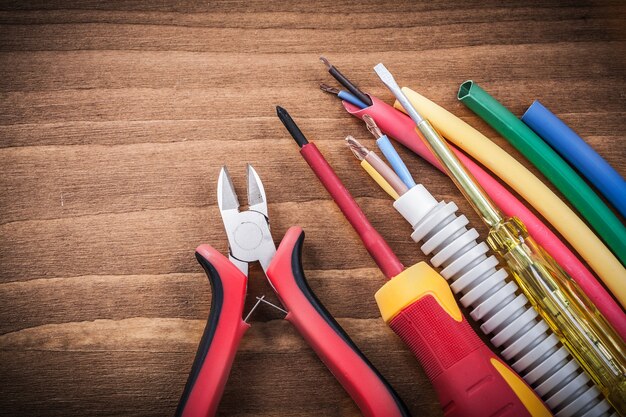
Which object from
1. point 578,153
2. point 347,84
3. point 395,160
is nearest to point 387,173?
→ point 395,160

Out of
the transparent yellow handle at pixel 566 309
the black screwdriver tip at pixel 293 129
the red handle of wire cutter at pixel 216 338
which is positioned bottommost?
the transparent yellow handle at pixel 566 309

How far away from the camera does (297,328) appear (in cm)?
47

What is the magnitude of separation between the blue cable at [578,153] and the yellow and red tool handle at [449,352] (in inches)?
9.0

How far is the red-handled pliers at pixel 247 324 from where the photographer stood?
0.43 m

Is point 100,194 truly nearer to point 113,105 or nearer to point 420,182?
point 113,105

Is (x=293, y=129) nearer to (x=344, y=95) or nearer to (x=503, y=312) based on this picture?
(x=344, y=95)

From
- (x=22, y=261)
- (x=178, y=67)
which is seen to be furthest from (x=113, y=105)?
(x=22, y=261)

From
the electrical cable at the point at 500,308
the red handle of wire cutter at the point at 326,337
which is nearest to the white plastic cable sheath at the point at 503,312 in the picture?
the electrical cable at the point at 500,308

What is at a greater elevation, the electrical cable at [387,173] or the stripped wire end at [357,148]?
the stripped wire end at [357,148]

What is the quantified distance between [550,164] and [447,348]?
0.25 meters

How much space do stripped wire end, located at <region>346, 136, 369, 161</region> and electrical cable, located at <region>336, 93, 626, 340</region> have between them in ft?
0.16

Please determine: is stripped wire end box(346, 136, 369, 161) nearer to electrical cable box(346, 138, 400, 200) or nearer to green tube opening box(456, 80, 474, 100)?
electrical cable box(346, 138, 400, 200)

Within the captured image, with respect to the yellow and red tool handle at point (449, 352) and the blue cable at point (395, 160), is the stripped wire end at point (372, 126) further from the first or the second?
the yellow and red tool handle at point (449, 352)

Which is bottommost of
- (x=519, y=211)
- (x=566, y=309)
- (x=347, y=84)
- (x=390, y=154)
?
(x=566, y=309)
